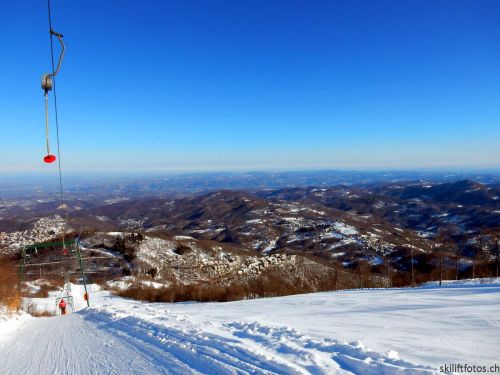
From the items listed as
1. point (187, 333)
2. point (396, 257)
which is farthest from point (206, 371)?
point (396, 257)

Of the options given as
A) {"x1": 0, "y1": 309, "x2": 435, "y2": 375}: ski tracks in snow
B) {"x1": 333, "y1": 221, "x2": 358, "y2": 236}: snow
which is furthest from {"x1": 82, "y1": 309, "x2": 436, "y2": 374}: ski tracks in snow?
{"x1": 333, "y1": 221, "x2": 358, "y2": 236}: snow

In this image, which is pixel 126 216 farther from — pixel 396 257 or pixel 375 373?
pixel 375 373

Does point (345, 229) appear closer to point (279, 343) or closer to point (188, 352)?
point (279, 343)

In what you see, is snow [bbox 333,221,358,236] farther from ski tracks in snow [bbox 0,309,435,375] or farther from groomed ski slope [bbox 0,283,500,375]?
ski tracks in snow [bbox 0,309,435,375]

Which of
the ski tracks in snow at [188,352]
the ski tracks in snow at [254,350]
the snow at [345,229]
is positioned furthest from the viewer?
the snow at [345,229]

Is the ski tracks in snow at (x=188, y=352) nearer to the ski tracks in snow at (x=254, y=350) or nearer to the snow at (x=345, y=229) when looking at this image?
the ski tracks in snow at (x=254, y=350)

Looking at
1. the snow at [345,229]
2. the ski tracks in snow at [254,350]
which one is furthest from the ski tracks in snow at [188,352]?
the snow at [345,229]

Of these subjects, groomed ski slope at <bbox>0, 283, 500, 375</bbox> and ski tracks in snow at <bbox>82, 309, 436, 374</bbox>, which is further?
groomed ski slope at <bbox>0, 283, 500, 375</bbox>

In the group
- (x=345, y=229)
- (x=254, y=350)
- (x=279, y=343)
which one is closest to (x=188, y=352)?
Answer: (x=254, y=350)
